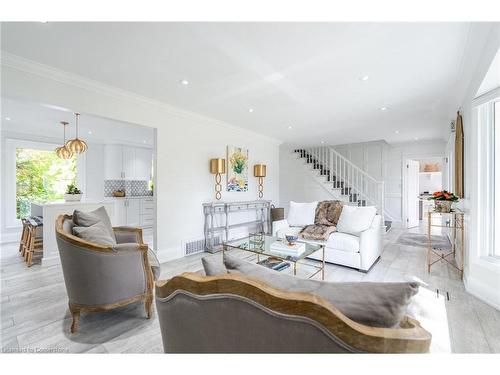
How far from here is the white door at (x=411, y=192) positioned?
21.3 feet

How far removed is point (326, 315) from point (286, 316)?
0.12 metres

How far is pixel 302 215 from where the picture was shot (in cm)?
412

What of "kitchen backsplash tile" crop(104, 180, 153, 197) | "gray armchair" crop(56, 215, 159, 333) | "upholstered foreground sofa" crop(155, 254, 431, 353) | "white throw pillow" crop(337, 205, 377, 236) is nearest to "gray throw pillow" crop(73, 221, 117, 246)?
"gray armchair" crop(56, 215, 159, 333)

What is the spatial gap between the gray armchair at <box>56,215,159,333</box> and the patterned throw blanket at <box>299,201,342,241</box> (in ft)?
7.98

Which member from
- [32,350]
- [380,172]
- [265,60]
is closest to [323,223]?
[265,60]

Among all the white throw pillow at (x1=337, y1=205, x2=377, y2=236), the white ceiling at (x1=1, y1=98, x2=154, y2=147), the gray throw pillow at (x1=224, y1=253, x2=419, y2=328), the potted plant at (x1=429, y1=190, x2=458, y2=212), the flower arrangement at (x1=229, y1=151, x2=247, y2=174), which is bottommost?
the white throw pillow at (x1=337, y1=205, x2=377, y2=236)

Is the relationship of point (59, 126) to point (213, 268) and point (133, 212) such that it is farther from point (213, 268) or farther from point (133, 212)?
point (213, 268)

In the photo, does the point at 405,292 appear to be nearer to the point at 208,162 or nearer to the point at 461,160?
the point at 461,160

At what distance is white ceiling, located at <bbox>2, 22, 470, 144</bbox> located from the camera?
1.88 metres

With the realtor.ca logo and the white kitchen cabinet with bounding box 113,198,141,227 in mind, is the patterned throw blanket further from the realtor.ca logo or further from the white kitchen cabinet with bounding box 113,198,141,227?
the white kitchen cabinet with bounding box 113,198,141,227

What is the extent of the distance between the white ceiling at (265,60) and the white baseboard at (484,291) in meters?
2.29

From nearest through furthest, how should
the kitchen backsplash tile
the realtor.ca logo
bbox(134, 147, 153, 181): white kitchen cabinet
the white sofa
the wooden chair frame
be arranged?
the wooden chair frame, the realtor.ca logo, the white sofa, the kitchen backsplash tile, bbox(134, 147, 153, 181): white kitchen cabinet

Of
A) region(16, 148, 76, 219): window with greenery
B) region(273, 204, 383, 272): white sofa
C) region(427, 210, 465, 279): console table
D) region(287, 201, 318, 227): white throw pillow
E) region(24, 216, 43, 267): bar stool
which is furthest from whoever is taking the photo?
region(16, 148, 76, 219): window with greenery
